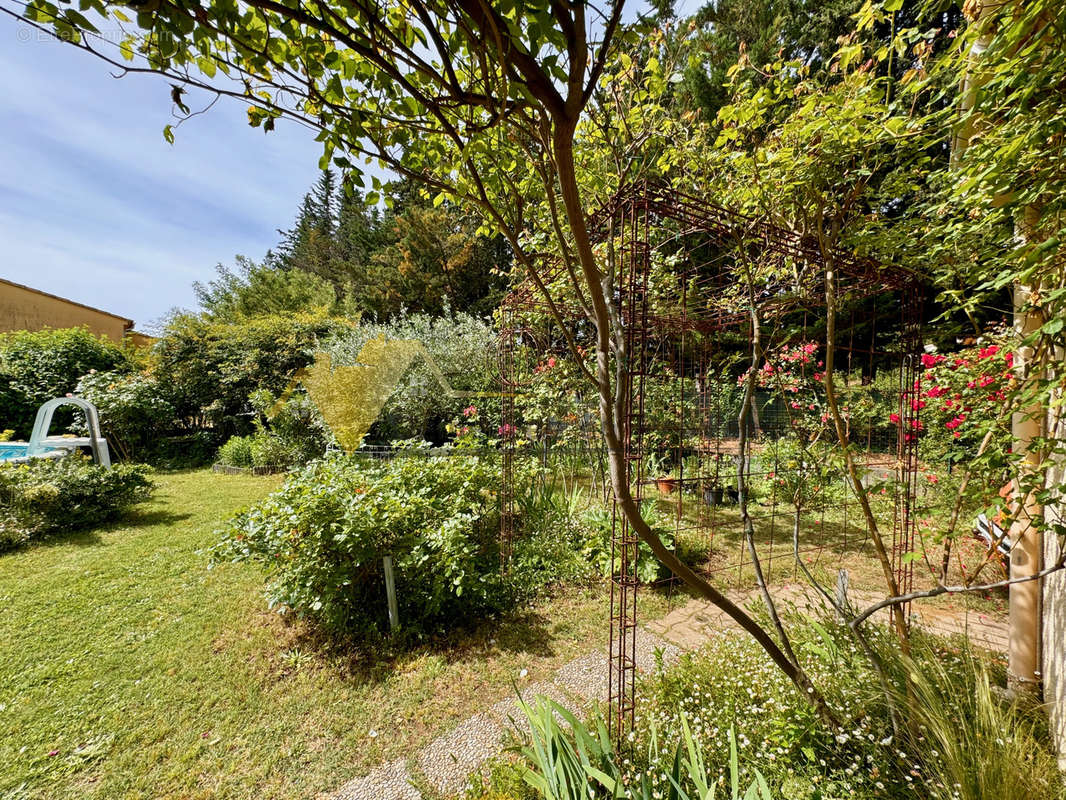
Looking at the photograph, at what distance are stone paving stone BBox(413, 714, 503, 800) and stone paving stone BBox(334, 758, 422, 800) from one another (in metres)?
0.08

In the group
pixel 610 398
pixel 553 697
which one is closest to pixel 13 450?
pixel 553 697

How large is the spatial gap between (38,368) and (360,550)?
428 inches

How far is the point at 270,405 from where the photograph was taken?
782cm

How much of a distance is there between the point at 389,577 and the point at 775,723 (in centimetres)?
214

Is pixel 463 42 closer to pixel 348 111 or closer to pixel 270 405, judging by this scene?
pixel 348 111

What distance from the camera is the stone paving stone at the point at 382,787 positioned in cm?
166

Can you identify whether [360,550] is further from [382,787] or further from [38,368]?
[38,368]

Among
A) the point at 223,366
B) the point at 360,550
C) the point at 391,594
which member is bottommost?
the point at 391,594

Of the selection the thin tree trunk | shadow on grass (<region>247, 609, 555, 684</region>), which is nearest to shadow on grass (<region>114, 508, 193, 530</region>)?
shadow on grass (<region>247, 609, 555, 684</region>)

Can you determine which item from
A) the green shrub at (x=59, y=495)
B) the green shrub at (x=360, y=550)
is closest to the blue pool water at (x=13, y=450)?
the green shrub at (x=59, y=495)

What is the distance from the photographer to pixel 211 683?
7.58ft

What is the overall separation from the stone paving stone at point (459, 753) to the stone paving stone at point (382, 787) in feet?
0.25

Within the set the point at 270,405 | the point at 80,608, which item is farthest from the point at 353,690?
the point at 270,405

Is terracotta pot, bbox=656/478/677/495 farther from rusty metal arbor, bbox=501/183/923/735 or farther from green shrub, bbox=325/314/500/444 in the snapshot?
green shrub, bbox=325/314/500/444
